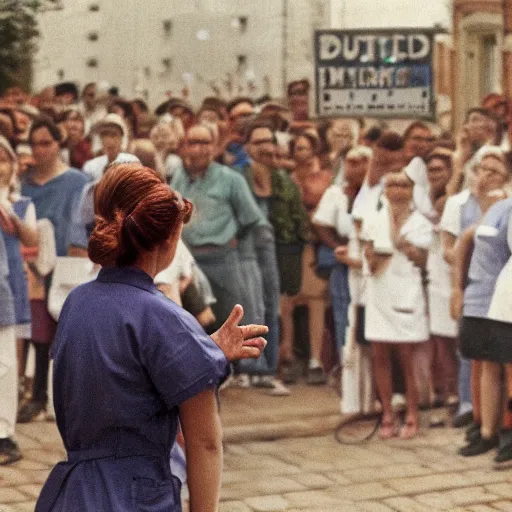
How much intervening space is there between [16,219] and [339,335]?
6.79 ft

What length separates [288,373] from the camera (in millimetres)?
9148

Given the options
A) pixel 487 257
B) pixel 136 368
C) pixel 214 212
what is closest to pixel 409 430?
pixel 487 257

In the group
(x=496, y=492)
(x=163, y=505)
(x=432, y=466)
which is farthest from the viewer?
(x=432, y=466)

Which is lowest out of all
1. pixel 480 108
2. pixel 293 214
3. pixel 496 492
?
pixel 496 492

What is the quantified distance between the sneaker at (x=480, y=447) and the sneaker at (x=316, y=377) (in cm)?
116

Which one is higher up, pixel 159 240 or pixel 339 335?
pixel 159 240

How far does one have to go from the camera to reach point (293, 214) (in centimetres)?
902

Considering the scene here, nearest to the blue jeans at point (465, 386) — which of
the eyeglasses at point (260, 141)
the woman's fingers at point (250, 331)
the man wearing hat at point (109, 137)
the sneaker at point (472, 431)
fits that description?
the sneaker at point (472, 431)

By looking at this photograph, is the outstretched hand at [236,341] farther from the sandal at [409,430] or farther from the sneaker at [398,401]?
the sneaker at [398,401]


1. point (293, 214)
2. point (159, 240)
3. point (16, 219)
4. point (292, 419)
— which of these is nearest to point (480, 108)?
point (293, 214)

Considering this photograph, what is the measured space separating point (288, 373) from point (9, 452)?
223cm

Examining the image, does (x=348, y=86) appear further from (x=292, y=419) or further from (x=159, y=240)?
(x=159, y=240)

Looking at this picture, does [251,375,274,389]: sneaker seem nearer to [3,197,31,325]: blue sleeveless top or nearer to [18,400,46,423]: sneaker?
[18,400,46,423]: sneaker

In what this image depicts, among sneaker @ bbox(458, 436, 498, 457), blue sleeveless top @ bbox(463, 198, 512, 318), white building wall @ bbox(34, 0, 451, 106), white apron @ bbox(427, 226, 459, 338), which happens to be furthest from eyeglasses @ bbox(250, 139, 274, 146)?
sneaker @ bbox(458, 436, 498, 457)
